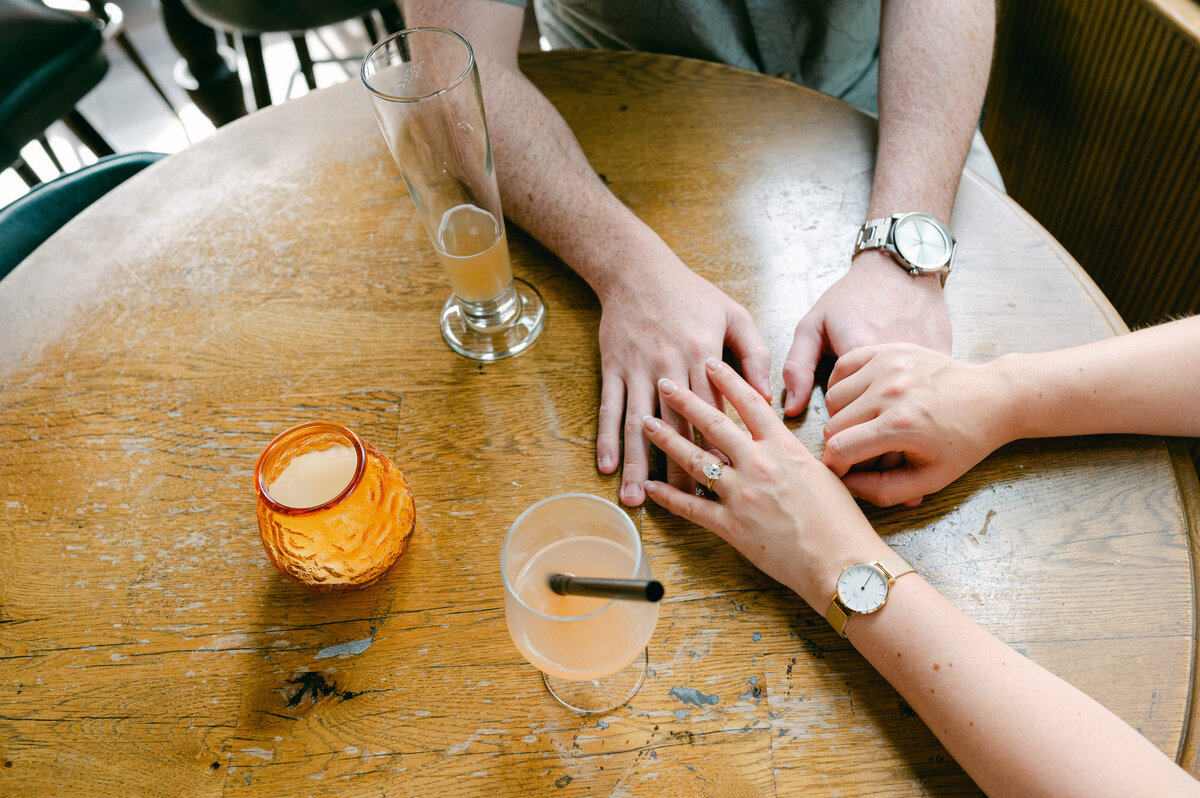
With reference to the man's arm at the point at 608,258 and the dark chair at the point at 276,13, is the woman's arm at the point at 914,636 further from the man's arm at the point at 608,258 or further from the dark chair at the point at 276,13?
the dark chair at the point at 276,13

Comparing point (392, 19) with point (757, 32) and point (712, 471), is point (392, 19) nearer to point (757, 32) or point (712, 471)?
point (757, 32)

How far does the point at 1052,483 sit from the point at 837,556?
27 centimetres

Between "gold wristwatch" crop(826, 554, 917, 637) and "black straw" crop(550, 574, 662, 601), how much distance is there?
24 centimetres

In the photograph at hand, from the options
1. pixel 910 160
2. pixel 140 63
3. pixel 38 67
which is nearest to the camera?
pixel 910 160

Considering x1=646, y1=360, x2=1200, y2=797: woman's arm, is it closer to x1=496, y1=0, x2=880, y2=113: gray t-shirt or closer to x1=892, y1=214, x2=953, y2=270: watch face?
x1=892, y1=214, x2=953, y2=270: watch face

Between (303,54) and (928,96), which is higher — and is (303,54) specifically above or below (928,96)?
below

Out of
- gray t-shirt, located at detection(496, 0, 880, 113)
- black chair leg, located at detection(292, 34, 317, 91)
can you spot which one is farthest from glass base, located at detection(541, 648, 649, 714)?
black chair leg, located at detection(292, 34, 317, 91)

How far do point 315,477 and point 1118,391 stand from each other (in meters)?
0.85

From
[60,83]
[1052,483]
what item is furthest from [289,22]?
[1052,483]

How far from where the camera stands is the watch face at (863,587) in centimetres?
71

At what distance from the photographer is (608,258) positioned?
1009 mm

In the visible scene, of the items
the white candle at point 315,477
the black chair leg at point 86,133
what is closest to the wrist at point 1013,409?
the white candle at point 315,477

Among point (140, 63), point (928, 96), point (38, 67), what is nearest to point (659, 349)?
point (928, 96)

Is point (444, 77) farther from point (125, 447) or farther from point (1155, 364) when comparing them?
point (1155, 364)
